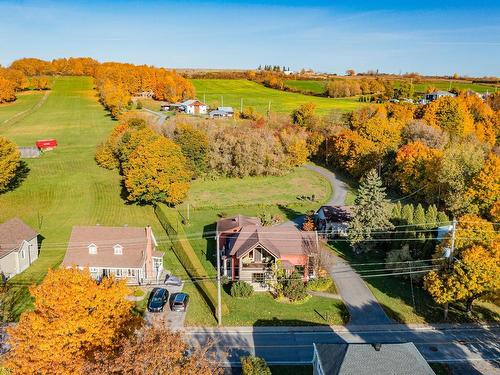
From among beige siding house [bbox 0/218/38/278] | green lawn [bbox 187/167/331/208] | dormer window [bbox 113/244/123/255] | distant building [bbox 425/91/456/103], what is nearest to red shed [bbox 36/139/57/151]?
green lawn [bbox 187/167/331/208]

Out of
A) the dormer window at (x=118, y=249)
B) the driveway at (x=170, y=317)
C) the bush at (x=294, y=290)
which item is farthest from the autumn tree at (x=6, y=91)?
the bush at (x=294, y=290)

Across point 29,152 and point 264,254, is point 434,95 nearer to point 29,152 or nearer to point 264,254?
point 264,254

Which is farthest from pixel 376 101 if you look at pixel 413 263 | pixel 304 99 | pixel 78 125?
pixel 413 263

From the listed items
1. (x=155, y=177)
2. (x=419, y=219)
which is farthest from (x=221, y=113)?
(x=419, y=219)

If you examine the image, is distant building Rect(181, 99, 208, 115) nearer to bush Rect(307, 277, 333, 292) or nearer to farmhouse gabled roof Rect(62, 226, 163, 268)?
farmhouse gabled roof Rect(62, 226, 163, 268)

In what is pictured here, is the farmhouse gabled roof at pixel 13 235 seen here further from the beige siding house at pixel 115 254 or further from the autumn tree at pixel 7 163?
the autumn tree at pixel 7 163

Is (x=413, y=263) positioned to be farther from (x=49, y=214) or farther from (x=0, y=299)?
(x=49, y=214)
